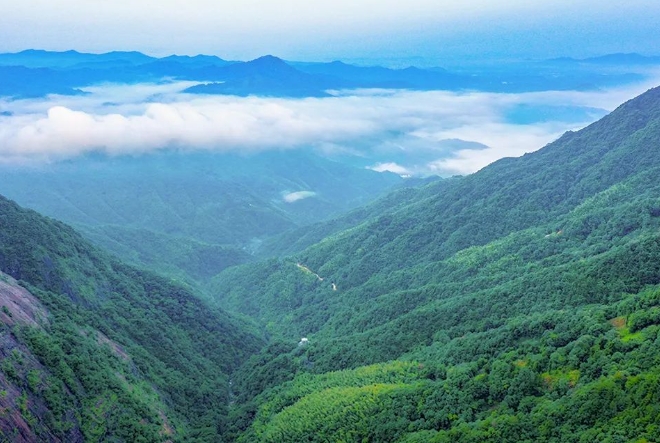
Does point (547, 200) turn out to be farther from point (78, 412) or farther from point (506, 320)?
point (78, 412)

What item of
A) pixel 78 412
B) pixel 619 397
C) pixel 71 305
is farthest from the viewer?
pixel 71 305

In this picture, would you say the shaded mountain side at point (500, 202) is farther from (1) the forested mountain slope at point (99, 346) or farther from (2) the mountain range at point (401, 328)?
(1) the forested mountain slope at point (99, 346)

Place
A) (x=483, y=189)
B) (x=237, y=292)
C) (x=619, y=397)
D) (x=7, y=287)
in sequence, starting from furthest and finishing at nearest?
(x=237, y=292) < (x=483, y=189) < (x=7, y=287) < (x=619, y=397)

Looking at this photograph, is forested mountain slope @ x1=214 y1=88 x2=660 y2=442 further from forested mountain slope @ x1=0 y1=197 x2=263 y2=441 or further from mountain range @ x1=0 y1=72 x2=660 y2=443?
forested mountain slope @ x1=0 y1=197 x2=263 y2=441

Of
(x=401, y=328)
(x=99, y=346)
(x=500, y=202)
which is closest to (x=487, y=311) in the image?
(x=401, y=328)

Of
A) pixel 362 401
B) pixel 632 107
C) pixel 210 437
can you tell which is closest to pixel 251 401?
pixel 210 437

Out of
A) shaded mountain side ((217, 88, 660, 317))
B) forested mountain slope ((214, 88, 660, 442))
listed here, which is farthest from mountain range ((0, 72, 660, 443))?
shaded mountain side ((217, 88, 660, 317))
